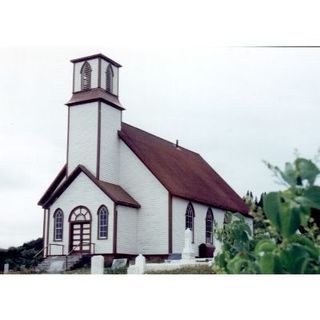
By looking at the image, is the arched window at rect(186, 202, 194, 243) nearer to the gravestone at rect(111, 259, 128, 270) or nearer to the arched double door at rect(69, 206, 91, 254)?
the arched double door at rect(69, 206, 91, 254)

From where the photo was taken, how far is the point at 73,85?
10383 mm

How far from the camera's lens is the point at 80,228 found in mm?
11594

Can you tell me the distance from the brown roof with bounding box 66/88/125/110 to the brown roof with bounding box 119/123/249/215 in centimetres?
59

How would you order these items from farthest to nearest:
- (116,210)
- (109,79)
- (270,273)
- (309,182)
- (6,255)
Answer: (116,210) → (109,79) → (6,255) → (270,273) → (309,182)

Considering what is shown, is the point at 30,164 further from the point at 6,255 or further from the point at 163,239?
the point at 163,239

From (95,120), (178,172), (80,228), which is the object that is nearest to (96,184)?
(80,228)

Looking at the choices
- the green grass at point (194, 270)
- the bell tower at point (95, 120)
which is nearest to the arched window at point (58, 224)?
the bell tower at point (95, 120)

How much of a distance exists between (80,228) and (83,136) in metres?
1.95

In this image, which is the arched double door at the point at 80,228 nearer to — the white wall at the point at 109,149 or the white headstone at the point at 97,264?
the white wall at the point at 109,149

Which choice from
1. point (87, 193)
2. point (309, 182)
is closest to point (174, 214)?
point (87, 193)

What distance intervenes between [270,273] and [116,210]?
30.2ft

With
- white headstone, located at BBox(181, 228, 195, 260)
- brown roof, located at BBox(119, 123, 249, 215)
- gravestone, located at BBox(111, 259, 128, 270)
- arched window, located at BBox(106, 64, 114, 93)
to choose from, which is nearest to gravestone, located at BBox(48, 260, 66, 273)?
gravestone, located at BBox(111, 259, 128, 270)

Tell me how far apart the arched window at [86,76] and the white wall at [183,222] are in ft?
10.2

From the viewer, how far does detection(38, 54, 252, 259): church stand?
10.9 metres
